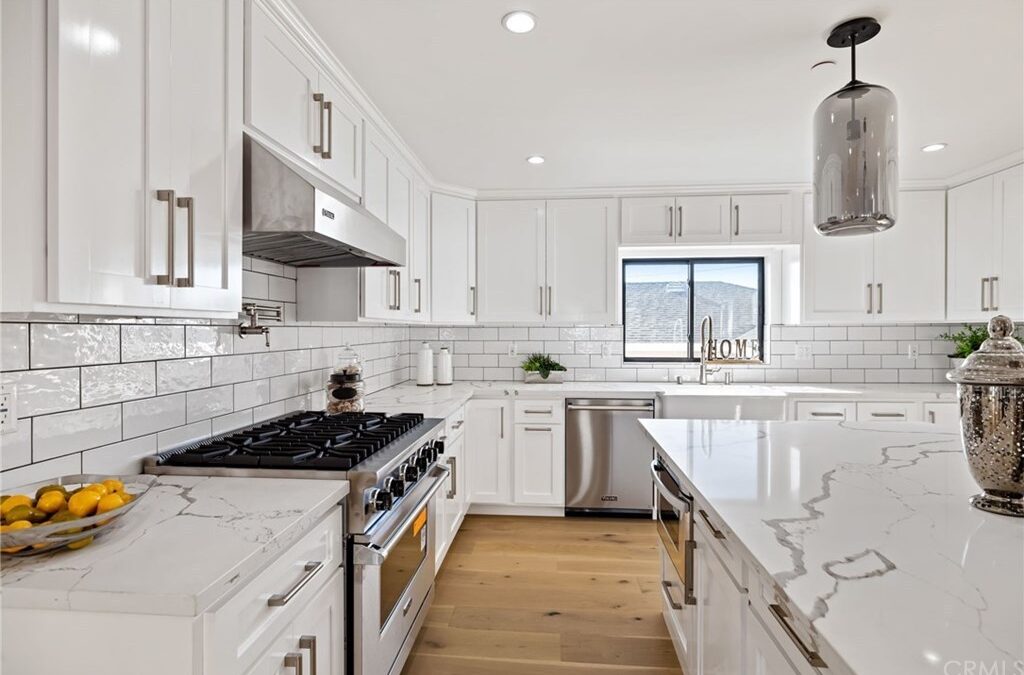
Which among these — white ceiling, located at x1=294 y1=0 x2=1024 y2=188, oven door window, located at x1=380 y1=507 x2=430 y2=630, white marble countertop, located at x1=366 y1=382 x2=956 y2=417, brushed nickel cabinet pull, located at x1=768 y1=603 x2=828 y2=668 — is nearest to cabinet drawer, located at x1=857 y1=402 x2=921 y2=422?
white marble countertop, located at x1=366 y1=382 x2=956 y2=417

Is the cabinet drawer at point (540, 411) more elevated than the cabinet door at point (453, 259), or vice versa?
the cabinet door at point (453, 259)

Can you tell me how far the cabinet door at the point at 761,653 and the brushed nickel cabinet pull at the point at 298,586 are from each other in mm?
971

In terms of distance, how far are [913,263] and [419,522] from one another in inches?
147

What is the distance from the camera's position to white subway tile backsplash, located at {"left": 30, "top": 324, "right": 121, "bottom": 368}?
1229 mm

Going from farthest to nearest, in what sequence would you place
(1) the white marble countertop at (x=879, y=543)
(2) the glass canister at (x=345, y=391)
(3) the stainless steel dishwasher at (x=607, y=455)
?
(3) the stainless steel dishwasher at (x=607, y=455), (2) the glass canister at (x=345, y=391), (1) the white marble countertop at (x=879, y=543)

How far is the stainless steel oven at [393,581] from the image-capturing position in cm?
150

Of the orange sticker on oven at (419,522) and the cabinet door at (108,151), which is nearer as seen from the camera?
the cabinet door at (108,151)

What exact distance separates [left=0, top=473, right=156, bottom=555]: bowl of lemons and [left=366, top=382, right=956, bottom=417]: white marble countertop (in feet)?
6.77

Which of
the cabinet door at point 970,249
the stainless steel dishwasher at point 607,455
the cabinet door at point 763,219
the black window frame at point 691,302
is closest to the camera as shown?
the cabinet door at point 970,249

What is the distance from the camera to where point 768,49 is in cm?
196

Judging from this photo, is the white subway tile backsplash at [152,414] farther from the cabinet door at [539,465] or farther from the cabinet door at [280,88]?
the cabinet door at [539,465]

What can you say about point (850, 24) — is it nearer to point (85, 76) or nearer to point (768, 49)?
point (768, 49)

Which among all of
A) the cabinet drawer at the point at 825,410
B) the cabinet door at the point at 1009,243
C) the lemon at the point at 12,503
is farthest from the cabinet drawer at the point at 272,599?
the cabinet door at the point at 1009,243

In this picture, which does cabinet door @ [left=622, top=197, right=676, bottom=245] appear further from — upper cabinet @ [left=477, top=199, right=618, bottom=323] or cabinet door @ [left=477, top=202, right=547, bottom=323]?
cabinet door @ [left=477, top=202, right=547, bottom=323]
